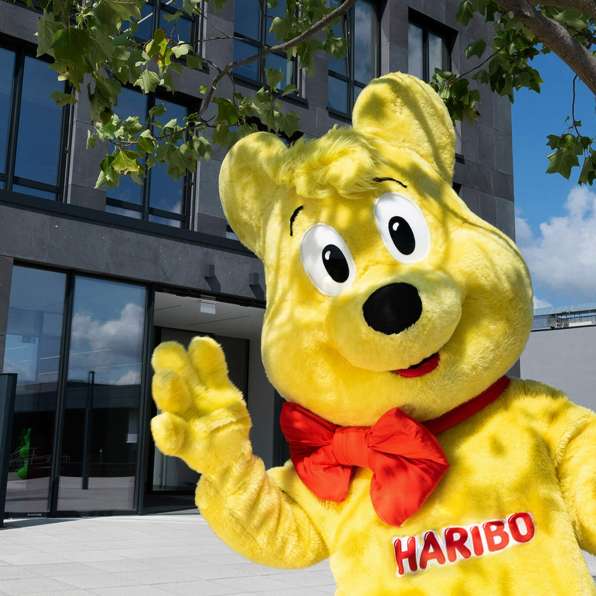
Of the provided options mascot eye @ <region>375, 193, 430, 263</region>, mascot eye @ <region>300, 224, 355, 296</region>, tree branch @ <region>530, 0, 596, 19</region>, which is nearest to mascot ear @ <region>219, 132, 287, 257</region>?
mascot eye @ <region>300, 224, 355, 296</region>

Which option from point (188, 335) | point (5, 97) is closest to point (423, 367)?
point (5, 97)

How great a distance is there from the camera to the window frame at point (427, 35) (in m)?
18.6

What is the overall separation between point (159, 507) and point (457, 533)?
13.0 meters

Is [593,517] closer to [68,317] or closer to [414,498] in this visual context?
[414,498]

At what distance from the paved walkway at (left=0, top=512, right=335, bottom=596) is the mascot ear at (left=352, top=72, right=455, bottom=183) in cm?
510

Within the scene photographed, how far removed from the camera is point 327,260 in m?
2.52

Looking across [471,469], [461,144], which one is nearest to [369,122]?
[471,469]

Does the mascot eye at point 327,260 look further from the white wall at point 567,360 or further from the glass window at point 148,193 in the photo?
the white wall at point 567,360

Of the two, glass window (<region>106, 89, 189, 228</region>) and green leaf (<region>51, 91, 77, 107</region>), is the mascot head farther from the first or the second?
glass window (<region>106, 89, 189, 228</region>)

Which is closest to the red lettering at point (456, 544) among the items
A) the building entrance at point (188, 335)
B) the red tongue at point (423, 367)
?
the red tongue at point (423, 367)

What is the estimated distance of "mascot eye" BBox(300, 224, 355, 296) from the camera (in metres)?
2.48

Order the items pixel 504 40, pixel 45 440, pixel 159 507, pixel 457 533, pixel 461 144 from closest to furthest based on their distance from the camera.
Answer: pixel 457 533
pixel 504 40
pixel 45 440
pixel 159 507
pixel 461 144

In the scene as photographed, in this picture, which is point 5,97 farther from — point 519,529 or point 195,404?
point 519,529

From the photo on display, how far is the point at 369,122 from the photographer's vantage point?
292cm
